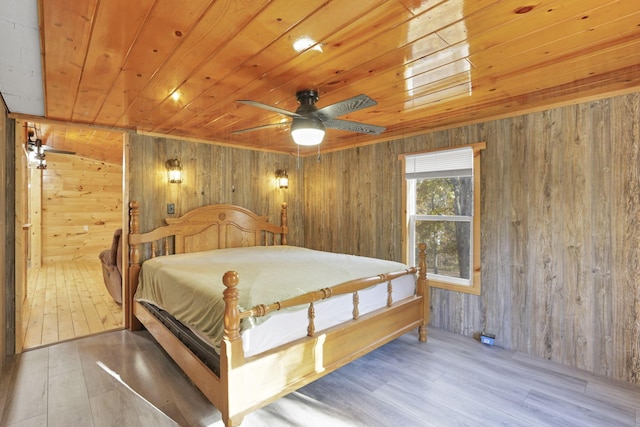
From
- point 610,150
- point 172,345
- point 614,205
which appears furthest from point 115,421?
point 610,150

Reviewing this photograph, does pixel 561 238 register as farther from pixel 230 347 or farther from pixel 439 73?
pixel 230 347

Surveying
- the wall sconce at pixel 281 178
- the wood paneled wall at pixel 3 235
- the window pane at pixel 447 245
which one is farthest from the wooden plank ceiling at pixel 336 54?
the wall sconce at pixel 281 178

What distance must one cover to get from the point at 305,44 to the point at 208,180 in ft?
9.68

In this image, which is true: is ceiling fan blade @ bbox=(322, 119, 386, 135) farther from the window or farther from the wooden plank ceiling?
the window

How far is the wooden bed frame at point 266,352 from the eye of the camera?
1782 millimetres

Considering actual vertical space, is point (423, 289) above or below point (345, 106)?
below

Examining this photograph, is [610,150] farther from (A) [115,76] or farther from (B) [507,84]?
(A) [115,76]

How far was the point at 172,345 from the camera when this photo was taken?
8.30ft

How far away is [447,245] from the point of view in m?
3.64

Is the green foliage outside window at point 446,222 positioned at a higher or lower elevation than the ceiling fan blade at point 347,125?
lower

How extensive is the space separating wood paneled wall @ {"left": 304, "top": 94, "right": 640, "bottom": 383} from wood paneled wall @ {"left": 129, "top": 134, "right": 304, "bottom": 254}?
2.37 m

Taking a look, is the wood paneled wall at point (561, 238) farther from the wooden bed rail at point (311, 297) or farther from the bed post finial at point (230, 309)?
the bed post finial at point (230, 309)

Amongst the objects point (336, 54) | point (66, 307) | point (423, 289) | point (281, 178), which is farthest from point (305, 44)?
point (66, 307)

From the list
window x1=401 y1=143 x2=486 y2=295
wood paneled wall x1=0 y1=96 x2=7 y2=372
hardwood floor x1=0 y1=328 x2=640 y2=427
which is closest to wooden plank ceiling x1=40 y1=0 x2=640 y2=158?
wood paneled wall x1=0 y1=96 x2=7 y2=372
